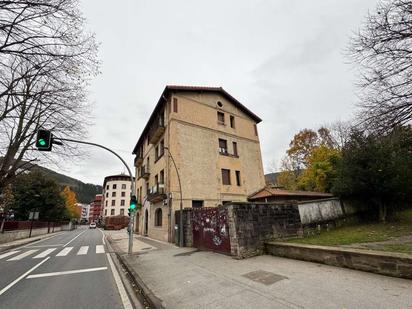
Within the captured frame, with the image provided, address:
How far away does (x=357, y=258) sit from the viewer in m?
5.70

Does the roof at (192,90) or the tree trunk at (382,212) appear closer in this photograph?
the tree trunk at (382,212)

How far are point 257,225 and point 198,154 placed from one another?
9512mm

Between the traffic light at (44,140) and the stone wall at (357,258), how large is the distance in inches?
397

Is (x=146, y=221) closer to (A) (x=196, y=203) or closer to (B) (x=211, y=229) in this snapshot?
(A) (x=196, y=203)

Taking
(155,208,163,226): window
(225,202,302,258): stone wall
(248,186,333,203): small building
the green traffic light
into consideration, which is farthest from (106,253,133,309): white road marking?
(248,186,333,203): small building

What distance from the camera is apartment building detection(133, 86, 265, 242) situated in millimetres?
16656

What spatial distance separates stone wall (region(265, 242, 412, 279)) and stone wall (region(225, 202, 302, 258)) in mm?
1368

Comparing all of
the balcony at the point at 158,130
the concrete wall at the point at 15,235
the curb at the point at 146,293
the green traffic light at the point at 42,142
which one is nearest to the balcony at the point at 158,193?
the balcony at the point at 158,130

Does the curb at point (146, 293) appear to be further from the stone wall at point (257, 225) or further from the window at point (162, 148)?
the window at point (162, 148)

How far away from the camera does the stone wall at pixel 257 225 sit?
8711mm

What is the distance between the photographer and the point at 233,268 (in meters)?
6.99

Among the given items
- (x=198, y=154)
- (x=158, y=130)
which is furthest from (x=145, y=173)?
(x=198, y=154)

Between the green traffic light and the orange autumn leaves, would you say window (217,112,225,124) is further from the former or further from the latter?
the orange autumn leaves

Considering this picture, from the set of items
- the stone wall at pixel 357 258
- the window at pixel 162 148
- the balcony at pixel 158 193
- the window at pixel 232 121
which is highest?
the window at pixel 232 121
